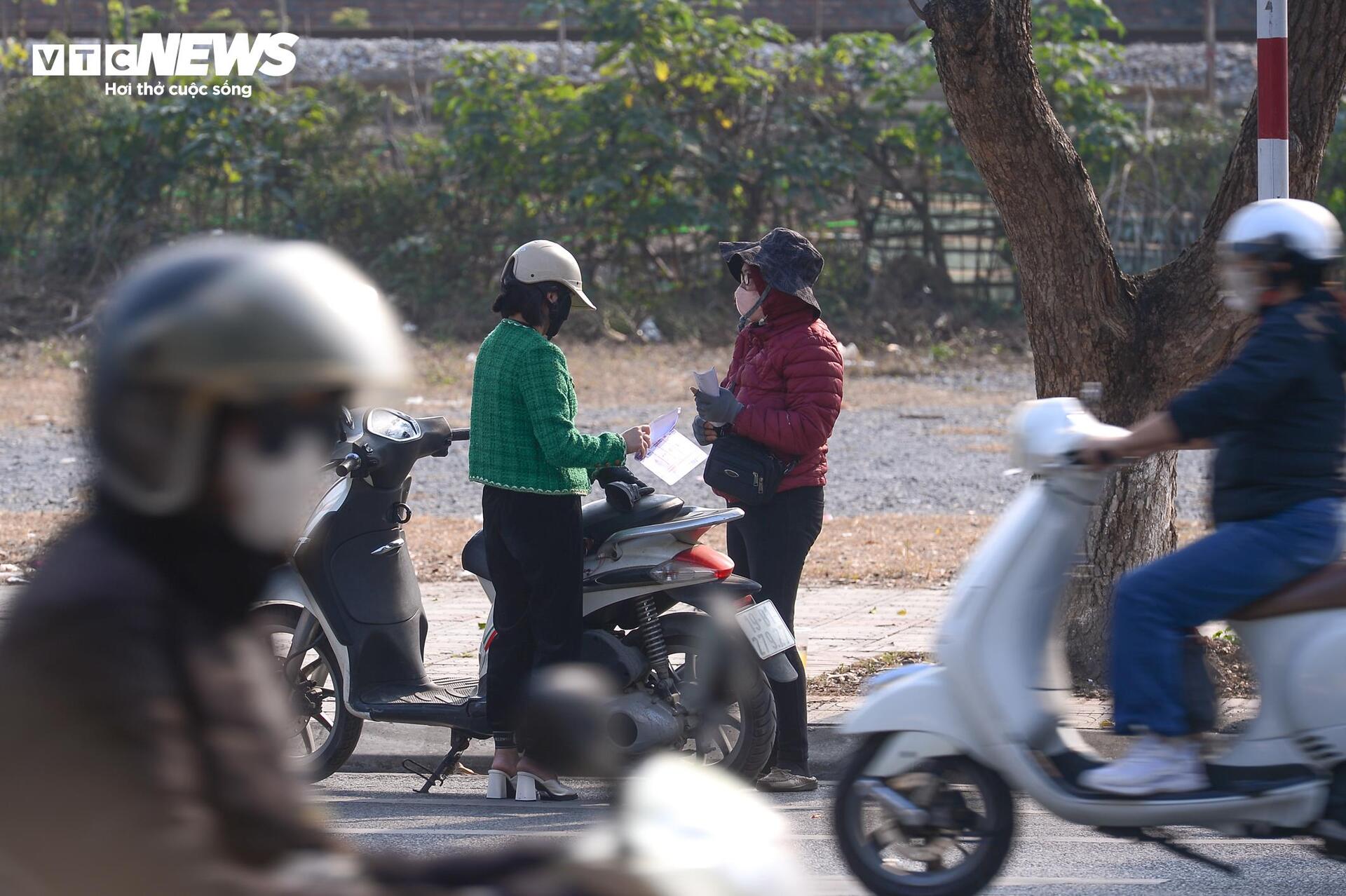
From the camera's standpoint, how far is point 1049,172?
262 inches

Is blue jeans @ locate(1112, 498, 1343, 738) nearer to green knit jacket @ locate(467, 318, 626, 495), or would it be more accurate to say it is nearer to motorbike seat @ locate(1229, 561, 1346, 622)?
motorbike seat @ locate(1229, 561, 1346, 622)

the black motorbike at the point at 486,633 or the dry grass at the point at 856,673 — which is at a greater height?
the black motorbike at the point at 486,633

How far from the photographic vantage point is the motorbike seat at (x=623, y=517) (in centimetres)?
556

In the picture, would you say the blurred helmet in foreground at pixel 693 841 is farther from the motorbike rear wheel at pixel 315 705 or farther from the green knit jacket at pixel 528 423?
the motorbike rear wheel at pixel 315 705

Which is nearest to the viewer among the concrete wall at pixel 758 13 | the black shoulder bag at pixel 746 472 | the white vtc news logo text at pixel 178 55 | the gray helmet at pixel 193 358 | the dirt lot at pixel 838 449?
the gray helmet at pixel 193 358

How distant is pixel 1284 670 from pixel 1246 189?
330 centimetres

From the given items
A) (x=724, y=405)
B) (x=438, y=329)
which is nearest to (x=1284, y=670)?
(x=724, y=405)

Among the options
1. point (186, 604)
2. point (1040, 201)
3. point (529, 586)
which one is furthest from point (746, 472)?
point (186, 604)

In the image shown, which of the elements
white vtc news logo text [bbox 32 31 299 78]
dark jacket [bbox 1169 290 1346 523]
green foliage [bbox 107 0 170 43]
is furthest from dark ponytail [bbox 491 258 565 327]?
green foliage [bbox 107 0 170 43]

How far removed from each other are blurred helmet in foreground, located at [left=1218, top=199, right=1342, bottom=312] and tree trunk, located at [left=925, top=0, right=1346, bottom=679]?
2.52m

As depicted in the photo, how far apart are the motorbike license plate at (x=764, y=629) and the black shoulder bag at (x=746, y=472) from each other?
0.46 metres

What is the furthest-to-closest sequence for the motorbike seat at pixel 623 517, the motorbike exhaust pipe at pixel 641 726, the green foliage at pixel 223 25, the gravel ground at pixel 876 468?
the green foliage at pixel 223 25 → the gravel ground at pixel 876 468 → the motorbike seat at pixel 623 517 → the motorbike exhaust pipe at pixel 641 726

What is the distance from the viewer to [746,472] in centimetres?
568

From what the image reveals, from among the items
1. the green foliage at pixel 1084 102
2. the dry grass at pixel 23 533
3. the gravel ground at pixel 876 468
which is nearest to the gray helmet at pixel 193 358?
the dry grass at pixel 23 533
